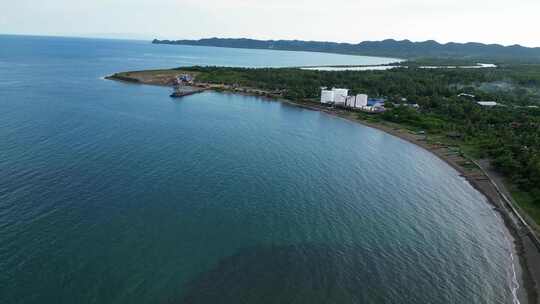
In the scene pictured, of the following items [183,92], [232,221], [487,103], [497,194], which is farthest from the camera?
[183,92]

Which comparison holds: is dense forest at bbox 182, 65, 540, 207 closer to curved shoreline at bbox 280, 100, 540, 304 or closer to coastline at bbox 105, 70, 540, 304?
coastline at bbox 105, 70, 540, 304

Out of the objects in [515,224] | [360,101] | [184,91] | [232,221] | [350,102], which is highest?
[360,101]

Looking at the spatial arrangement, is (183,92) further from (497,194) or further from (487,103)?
(497,194)

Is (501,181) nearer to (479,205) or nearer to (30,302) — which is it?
(479,205)

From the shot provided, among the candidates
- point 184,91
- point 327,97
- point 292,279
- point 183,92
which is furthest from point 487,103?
point 292,279

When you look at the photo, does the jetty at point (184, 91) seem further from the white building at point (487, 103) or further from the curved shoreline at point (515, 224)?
the white building at point (487, 103)

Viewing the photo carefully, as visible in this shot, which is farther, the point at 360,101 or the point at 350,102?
the point at 350,102

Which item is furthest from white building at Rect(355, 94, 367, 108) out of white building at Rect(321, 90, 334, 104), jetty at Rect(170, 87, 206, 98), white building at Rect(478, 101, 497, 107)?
jetty at Rect(170, 87, 206, 98)
